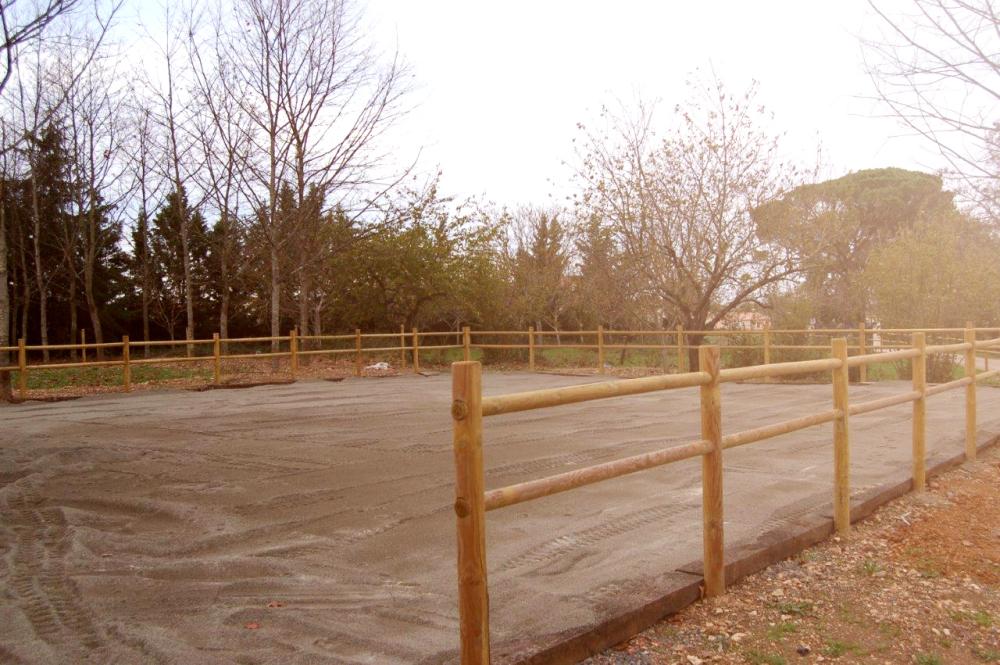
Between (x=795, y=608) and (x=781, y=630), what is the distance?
0.85ft

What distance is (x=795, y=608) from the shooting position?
3.42 metres

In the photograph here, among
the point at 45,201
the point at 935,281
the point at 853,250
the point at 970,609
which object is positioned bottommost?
the point at 970,609

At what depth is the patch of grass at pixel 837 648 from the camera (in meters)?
3.01

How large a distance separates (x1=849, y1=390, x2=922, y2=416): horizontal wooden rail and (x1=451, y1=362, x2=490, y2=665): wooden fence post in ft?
10.8

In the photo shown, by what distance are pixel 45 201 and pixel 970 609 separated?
110 feet

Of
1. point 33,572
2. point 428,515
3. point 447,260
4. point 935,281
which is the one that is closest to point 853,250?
point 935,281

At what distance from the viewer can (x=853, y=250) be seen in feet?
93.5

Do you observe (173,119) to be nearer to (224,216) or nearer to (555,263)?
(224,216)

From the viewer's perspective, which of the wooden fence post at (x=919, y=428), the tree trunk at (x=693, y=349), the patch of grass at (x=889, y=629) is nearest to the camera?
the patch of grass at (x=889, y=629)

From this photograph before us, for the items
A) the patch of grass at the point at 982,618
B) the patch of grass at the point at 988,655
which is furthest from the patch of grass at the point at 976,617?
the patch of grass at the point at 988,655

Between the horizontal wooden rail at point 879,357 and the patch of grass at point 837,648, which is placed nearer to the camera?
the patch of grass at point 837,648

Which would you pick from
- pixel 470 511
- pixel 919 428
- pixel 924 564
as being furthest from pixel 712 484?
pixel 919 428

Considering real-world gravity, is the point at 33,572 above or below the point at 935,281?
below

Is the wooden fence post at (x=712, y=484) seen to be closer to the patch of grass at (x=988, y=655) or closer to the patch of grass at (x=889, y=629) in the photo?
the patch of grass at (x=889, y=629)
